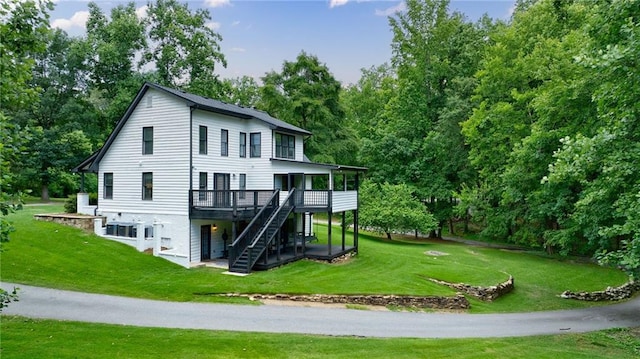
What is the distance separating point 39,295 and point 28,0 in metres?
11.0

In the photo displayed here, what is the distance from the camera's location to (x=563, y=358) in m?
11.3

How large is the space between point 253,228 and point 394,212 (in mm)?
15759

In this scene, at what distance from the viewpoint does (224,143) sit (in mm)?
22969

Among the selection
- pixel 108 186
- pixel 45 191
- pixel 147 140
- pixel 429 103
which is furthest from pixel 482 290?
pixel 45 191

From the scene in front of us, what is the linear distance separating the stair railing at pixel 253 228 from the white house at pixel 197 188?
5 cm

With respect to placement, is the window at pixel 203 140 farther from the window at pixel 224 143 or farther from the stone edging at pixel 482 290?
the stone edging at pixel 482 290

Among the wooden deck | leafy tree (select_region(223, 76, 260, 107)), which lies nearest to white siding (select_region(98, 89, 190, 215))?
the wooden deck

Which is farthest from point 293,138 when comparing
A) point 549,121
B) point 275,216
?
point 549,121

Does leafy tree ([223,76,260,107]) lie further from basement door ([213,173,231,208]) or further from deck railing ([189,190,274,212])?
deck railing ([189,190,274,212])

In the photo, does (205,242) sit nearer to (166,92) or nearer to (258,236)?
(258,236)

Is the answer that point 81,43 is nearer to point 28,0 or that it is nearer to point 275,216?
point 275,216

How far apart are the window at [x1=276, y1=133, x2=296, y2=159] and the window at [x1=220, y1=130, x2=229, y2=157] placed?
11.7 feet

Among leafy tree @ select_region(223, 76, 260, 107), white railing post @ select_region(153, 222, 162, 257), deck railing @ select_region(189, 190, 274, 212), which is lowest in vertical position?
white railing post @ select_region(153, 222, 162, 257)

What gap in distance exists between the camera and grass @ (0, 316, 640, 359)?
9.14 m
